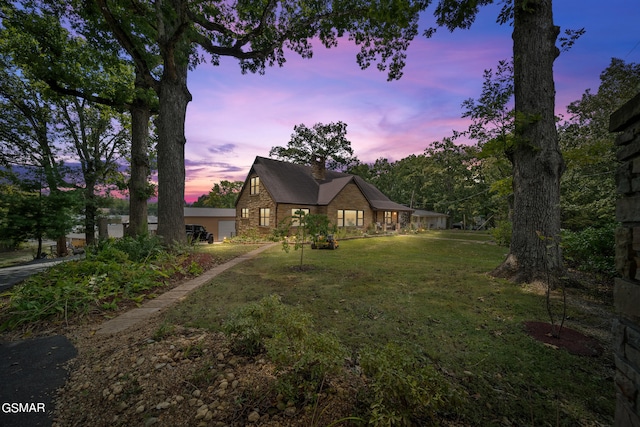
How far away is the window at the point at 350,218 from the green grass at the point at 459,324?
47.0 feet

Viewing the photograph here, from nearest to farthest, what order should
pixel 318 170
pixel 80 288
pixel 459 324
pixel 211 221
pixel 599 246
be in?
pixel 459 324 → pixel 80 288 → pixel 599 246 → pixel 318 170 → pixel 211 221

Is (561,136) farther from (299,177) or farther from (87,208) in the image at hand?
(87,208)

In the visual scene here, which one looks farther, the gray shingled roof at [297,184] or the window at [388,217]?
the window at [388,217]

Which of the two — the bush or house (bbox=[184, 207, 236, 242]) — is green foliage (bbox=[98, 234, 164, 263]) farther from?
house (bbox=[184, 207, 236, 242])

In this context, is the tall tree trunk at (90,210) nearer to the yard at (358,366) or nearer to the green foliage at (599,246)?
the yard at (358,366)

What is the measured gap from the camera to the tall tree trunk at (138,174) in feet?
29.4

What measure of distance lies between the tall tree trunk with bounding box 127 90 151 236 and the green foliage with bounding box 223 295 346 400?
7.97 metres

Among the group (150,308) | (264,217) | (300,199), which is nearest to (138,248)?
(150,308)

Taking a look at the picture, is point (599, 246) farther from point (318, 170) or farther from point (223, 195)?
point (223, 195)

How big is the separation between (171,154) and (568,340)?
10948 millimetres

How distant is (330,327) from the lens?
368 cm

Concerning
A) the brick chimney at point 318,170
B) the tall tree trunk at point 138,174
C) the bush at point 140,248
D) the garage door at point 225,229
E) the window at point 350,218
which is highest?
the brick chimney at point 318,170

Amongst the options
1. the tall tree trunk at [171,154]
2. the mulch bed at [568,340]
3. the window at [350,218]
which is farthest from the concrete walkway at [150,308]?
the window at [350,218]

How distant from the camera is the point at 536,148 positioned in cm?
598
